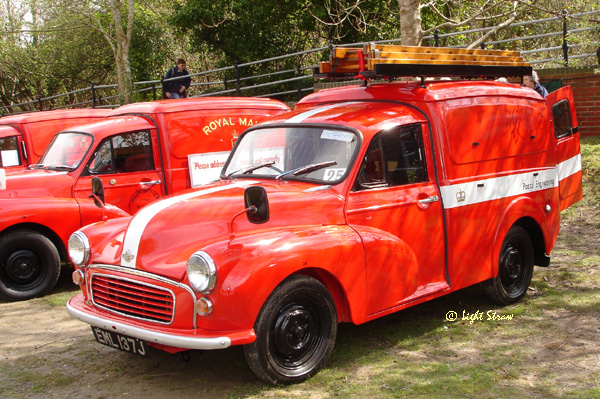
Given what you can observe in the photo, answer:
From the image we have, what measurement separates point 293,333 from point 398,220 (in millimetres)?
1367

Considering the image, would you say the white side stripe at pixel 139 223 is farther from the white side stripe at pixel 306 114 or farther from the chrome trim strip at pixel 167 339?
the white side stripe at pixel 306 114

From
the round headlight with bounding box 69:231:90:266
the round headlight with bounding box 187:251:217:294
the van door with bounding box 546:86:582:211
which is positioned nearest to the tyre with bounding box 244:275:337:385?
the round headlight with bounding box 187:251:217:294

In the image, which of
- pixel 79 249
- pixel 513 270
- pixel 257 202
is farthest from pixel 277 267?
pixel 513 270

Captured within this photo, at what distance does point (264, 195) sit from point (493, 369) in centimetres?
215

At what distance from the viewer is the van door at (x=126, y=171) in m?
8.38

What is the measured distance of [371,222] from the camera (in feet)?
17.0

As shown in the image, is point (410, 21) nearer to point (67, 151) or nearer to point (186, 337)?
point (67, 151)

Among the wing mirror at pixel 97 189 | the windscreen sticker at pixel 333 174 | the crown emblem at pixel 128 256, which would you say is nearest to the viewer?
the crown emblem at pixel 128 256

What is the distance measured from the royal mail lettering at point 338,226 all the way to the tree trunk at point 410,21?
9.18 ft

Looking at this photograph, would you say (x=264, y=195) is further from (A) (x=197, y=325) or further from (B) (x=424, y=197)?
(B) (x=424, y=197)

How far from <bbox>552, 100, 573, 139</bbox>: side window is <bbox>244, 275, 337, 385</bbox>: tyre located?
13.5 feet

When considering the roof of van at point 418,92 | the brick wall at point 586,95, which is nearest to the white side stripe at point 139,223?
the roof of van at point 418,92

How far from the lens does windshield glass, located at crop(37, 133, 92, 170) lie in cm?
850

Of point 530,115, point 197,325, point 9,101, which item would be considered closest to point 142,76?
point 9,101
